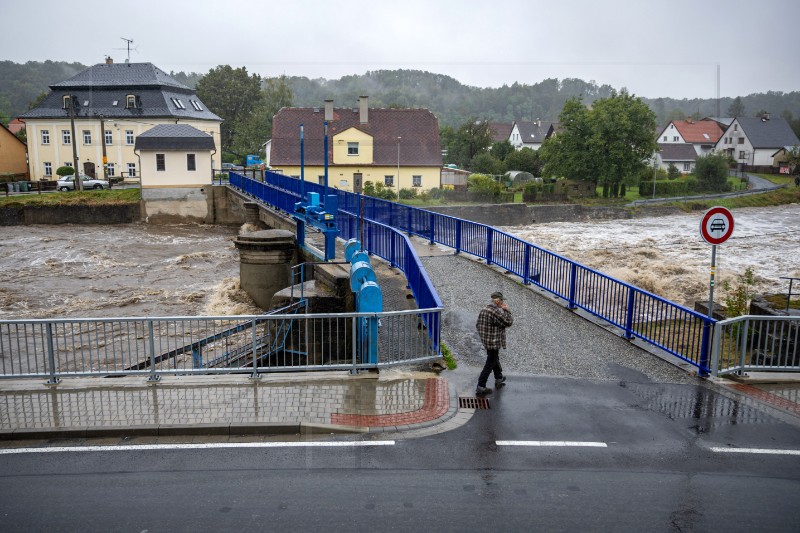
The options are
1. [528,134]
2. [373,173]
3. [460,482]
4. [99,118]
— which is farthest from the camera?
[528,134]

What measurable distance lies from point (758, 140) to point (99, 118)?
257 ft

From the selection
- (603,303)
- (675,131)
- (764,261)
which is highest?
(675,131)

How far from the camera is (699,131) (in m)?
99.9

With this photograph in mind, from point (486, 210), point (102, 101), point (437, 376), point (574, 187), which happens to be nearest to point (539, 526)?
point (437, 376)

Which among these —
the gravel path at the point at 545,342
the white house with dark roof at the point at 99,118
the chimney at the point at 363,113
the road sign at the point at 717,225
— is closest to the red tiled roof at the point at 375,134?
the chimney at the point at 363,113

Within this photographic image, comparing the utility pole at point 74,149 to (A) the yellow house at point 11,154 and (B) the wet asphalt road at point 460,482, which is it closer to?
(A) the yellow house at point 11,154

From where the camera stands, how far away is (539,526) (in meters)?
6.53

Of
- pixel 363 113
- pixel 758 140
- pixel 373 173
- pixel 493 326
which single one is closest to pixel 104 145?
pixel 363 113

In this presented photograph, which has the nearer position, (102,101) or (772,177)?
(102,101)

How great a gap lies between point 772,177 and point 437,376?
274 ft

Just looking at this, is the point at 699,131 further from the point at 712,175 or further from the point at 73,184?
the point at 73,184

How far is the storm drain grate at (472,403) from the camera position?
959cm

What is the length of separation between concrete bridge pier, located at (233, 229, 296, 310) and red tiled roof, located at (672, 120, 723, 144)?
8724cm

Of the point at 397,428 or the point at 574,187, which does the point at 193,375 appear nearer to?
the point at 397,428
